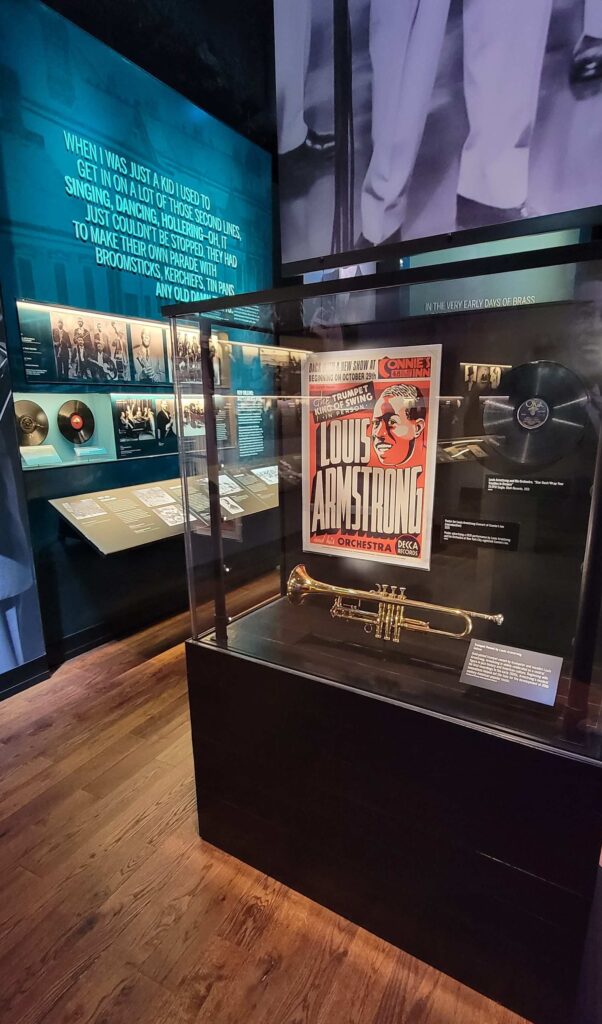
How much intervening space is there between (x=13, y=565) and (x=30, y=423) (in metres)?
0.74

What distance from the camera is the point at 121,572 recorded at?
3.22 m

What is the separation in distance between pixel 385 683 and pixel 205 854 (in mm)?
944

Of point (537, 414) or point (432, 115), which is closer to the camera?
point (537, 414)

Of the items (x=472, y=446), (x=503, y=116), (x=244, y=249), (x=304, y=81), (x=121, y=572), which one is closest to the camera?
(x=472, y=446)

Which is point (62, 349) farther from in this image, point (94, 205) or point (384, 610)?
point (384, 610)

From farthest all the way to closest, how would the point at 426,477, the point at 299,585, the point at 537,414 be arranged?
the point at 299,585
the point at 426,477
the point at 537,414

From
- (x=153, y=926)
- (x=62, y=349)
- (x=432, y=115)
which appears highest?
(x=432, y=115)

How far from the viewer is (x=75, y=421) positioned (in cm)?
283

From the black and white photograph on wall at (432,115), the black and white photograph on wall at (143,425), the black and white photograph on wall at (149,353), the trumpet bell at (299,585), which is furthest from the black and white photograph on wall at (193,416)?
the black and white photograph on wall at (149,353)

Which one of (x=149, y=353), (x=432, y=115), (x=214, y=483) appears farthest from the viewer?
(x=149, y=353)

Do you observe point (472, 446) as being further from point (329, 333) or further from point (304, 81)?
point (304, 81)

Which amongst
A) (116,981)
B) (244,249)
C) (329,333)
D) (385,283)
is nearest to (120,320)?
(244,249)

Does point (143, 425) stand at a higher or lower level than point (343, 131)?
lower

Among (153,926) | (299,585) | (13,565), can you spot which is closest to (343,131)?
(299,585)
